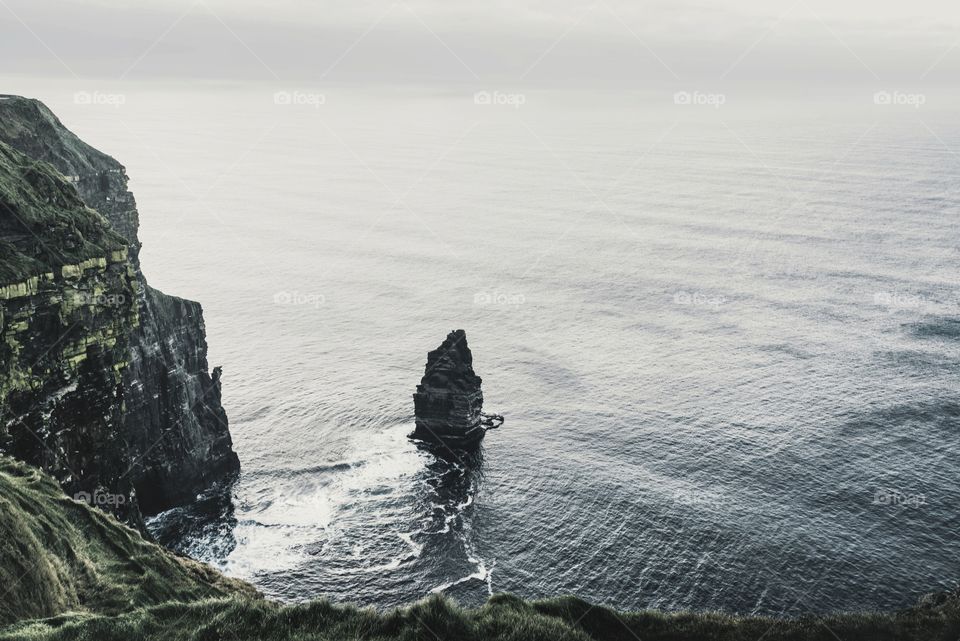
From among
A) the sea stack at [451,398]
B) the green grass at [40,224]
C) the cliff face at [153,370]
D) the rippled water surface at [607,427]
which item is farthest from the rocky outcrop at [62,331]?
the sea stack at [451,398]

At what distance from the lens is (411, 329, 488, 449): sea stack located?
92.9 meters

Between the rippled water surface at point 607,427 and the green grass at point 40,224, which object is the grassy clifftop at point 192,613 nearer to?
the green grass at point 40,224

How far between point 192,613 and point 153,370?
4980 centimetres

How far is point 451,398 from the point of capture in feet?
307

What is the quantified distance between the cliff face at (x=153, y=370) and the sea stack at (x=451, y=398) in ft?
78.2

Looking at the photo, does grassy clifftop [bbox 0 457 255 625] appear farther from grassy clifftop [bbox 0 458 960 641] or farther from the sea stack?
the sea stack

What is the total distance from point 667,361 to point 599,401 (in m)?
18.6

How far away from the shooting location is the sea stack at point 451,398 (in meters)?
92.9

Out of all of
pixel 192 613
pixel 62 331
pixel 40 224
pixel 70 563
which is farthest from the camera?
pixel 40 224

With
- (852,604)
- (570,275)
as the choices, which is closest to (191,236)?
(570,275)

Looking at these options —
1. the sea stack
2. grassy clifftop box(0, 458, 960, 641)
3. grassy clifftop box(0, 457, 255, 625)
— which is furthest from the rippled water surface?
grassy clifftop box(0, 458, 960, 641)

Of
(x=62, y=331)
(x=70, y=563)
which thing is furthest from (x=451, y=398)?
(x=70, y=563)

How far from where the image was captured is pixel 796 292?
5748 inches

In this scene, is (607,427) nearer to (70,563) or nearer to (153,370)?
(153,370)
